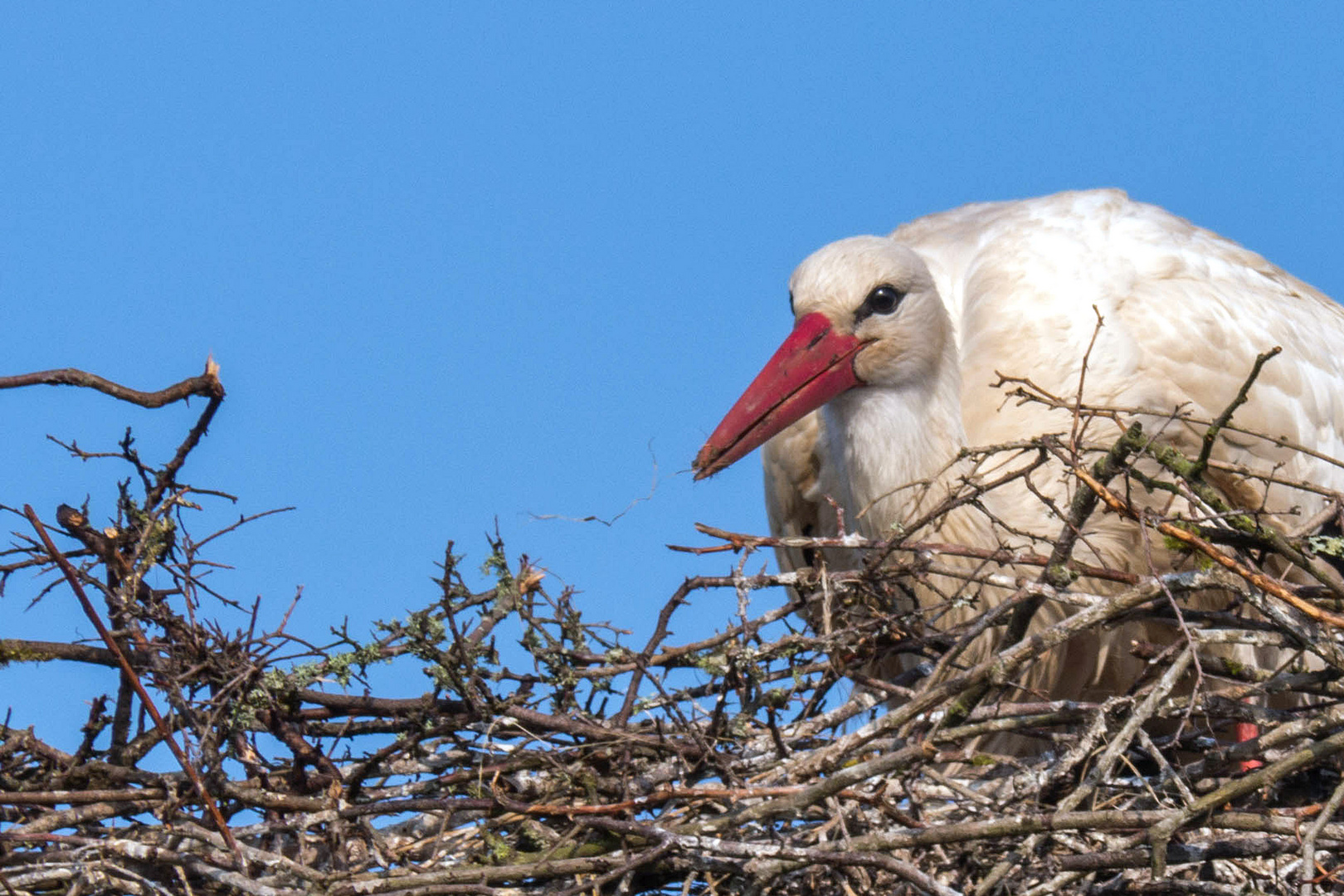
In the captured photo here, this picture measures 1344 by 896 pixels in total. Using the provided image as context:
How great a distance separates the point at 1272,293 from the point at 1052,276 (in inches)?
28.7

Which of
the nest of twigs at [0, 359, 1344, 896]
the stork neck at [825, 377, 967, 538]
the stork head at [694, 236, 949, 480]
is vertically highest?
the stork head at [694, 236, 949, 480]

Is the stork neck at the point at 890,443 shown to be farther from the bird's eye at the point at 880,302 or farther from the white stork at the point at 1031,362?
the bird's eye at the point at 880,302

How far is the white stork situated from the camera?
3.65 metres

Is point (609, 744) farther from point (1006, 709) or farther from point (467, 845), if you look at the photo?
point (1006, 709)

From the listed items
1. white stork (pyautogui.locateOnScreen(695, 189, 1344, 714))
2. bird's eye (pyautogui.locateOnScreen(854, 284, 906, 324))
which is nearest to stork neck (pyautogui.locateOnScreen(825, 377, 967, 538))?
white stork (pyautogui.locateOnScreen(695, 189, 1344, 714))

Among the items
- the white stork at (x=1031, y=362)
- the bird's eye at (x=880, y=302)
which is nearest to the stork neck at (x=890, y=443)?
the white stork at (x=1031, y=362)

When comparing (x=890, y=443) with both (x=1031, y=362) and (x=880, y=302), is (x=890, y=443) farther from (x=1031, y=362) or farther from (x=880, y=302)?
(x=1031, y=362)

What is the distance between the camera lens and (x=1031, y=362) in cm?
402

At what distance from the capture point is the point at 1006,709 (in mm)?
2615

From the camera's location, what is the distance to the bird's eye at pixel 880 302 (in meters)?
3.68

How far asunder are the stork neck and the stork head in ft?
0.16

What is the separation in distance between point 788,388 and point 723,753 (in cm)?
107

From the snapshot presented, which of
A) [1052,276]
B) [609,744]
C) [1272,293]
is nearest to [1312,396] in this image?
[1272,293]

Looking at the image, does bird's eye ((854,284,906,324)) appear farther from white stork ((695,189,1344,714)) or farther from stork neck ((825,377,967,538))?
stork neck ((825,377,967,538))
